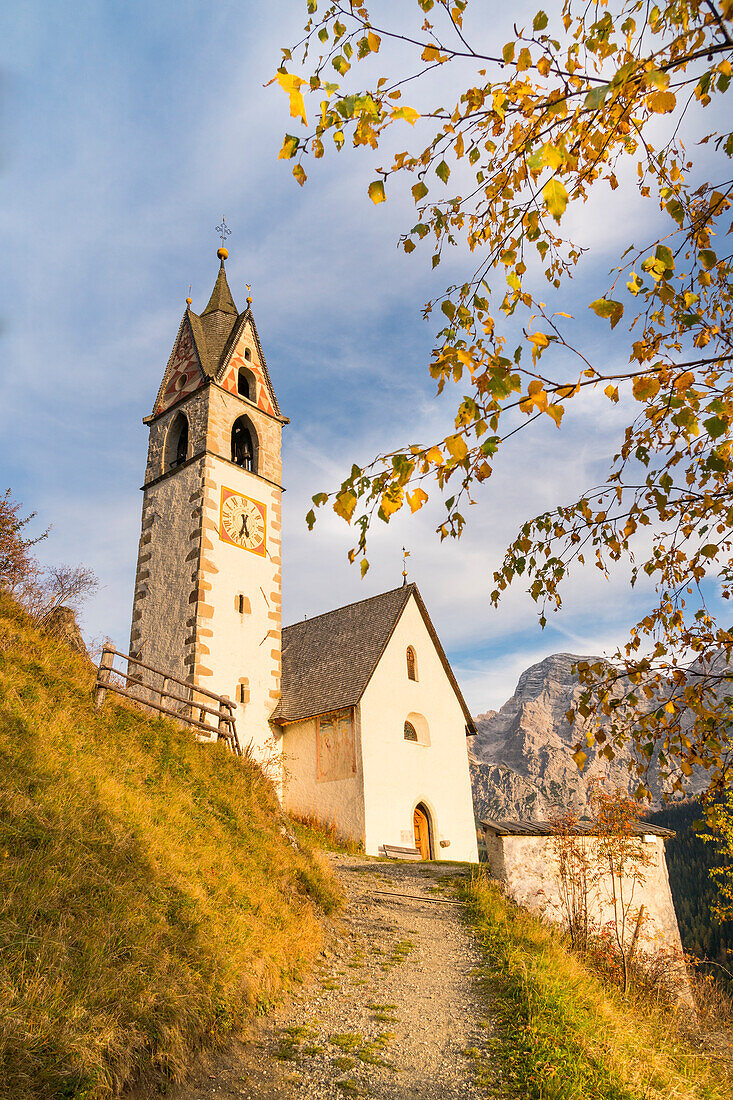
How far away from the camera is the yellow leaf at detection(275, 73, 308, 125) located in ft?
8.89

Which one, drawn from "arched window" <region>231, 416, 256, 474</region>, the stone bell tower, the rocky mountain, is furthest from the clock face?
the rocky mountain

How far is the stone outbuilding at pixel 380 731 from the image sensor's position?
1956 centimetres

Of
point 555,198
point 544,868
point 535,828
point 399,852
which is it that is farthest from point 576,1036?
point 399,852

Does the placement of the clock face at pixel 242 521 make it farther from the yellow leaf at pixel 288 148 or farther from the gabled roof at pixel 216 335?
the yellow leaf at pixel 288 148

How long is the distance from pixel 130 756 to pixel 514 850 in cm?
726

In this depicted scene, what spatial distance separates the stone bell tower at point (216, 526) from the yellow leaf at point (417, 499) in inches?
597

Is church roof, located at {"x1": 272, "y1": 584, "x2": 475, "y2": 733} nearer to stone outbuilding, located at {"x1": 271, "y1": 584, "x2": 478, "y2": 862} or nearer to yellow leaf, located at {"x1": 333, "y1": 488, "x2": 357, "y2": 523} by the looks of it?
stone outbuilding, located at {"x1": 271, "y1": 584, "x2": 478, "y2": 862}

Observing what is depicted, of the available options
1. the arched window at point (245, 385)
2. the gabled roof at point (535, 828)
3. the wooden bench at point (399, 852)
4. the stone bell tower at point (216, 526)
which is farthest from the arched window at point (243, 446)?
the gabled roof at point (535, 828)

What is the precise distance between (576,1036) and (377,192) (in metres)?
7.49

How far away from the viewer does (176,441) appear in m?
21.6

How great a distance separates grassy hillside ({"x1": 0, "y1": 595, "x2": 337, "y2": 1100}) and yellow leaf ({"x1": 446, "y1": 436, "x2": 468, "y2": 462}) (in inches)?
183

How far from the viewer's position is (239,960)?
6.91 m

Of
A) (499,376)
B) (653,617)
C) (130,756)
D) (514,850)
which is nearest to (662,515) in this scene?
(653,617)

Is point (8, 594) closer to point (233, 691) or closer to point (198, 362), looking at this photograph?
point (233, 691)
